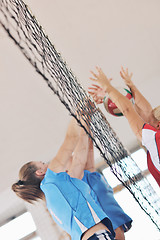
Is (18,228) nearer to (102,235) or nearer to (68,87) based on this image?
(102,235)

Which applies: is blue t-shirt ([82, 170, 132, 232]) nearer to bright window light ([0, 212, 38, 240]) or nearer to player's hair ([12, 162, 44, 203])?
player's hair ([12, 162, 44, 203])

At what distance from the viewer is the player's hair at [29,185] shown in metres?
2.24

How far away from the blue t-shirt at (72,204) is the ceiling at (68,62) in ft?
6.12

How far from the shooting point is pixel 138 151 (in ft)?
17.5

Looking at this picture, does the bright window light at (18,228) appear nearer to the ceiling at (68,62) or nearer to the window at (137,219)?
the ceiling at (68,62)

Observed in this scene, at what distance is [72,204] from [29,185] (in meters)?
0.48

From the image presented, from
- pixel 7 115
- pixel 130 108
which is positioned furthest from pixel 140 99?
pixel 7 115

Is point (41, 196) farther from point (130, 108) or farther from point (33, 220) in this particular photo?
point (33, 220)

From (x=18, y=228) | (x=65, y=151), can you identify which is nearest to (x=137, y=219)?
(x=18, y=228)

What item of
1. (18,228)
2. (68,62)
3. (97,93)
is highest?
(68,62)

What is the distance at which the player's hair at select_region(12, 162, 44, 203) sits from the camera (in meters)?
2.24

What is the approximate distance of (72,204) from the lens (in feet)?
6.25

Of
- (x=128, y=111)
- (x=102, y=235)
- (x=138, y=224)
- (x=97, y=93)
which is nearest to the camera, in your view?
(x=102, y=235)

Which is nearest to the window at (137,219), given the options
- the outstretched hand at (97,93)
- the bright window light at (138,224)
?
the bright window light at (138,224)
